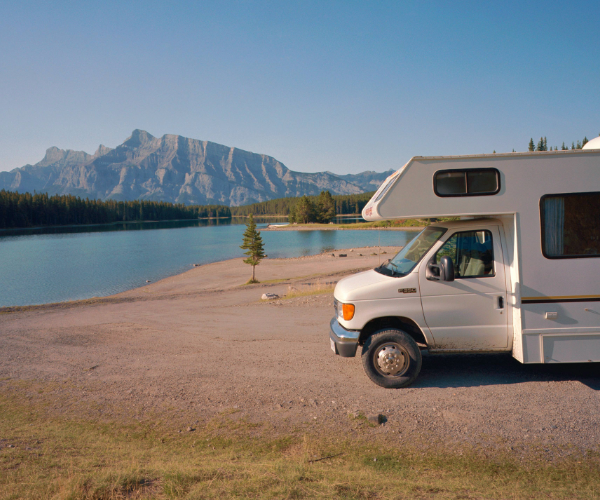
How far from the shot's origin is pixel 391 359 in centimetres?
655

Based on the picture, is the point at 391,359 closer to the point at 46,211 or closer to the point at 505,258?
the point at 505,258

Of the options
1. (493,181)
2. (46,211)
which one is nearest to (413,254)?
(493,181)

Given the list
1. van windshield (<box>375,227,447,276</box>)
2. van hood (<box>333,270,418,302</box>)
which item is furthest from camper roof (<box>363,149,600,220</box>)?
van hood (<box>333,270,418,302</box>)

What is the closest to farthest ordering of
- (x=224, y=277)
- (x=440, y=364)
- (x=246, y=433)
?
(x=246, y=433), (x=440, y=364), (x=224, y=277)

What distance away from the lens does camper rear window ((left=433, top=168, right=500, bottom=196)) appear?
6.09 m

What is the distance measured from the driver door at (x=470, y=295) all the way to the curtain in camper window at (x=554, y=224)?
700mm

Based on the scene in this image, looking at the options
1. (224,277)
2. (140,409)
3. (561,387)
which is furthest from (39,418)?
(224,277)

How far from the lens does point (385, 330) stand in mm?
6520

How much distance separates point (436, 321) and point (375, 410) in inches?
68.7

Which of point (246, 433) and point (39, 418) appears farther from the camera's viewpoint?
point (39, 418)

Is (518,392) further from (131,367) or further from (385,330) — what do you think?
(131,367)

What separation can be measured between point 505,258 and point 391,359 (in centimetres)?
248

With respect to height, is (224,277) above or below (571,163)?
below

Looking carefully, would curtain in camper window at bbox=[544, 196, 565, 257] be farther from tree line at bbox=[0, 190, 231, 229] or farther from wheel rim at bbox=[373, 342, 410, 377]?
tree line at bbox=[0, 190, 231, 229]
